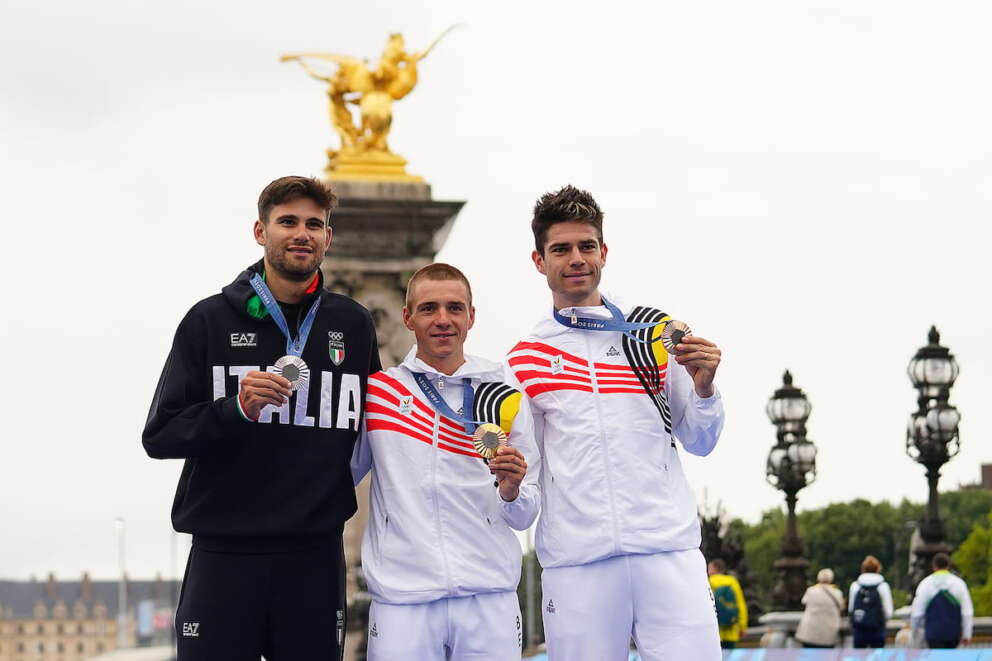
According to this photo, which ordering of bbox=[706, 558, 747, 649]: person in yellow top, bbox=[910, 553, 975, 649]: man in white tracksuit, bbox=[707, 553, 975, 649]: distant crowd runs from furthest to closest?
1. bbox=[910, 553, 975, 649]: man in white tracksuit
2. bbox=[707, 553, 975, 649]: distant crowd
3. bbox=[706, 558, 747, 649]: person in yellow top

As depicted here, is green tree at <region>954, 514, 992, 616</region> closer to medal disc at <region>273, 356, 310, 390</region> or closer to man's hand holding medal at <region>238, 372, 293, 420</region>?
medal disc at <region>273, 356, 310, 390</region>

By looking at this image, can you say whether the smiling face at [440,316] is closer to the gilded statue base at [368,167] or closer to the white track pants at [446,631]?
the white track pants at [446,631]

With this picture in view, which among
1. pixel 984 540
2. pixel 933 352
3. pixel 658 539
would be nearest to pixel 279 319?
pixel 658 539

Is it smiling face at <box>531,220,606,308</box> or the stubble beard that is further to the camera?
smiling face at <box>531,220,606,308</box>

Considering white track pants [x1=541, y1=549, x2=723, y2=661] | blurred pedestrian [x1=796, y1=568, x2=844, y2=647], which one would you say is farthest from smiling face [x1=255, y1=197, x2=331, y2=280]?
blurred pedestrian [x1=796, y1=568, x2=844, y2=647]

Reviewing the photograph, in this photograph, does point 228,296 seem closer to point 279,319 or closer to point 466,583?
point 279,319

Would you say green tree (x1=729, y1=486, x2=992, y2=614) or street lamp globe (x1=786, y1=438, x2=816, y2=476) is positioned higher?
green tree (x1=729, y1=486, x2=992, y2=614)

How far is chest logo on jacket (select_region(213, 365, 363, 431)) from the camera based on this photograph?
618 cm

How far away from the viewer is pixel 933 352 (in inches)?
859

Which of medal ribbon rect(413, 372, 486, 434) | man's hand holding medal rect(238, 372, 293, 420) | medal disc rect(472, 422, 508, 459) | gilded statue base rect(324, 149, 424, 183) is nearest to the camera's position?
man's hand holding medal rect(238, 372, 293, 420)

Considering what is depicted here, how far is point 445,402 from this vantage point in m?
6.40

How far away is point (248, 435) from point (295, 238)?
0.60m

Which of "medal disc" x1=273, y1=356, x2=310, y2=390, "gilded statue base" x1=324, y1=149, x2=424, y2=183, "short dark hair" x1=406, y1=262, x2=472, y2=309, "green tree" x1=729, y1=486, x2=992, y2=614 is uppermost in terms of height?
"gilded statue base" x1=324, y1=149, x2=424, y2=183

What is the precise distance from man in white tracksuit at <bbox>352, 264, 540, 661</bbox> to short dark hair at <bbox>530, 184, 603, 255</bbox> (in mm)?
372
